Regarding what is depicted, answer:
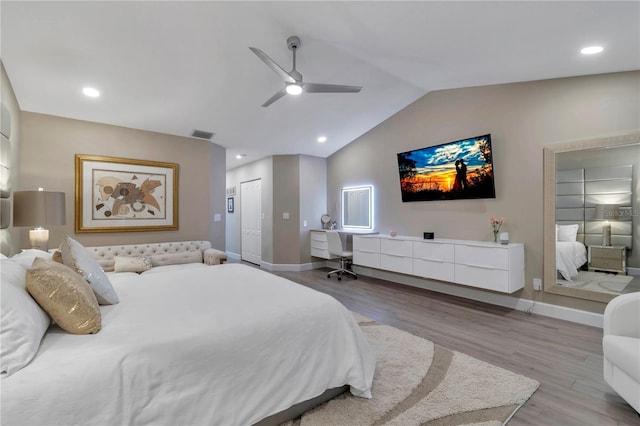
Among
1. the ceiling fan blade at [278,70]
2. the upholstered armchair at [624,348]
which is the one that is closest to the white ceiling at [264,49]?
the ceiling fan blade at [278,70]

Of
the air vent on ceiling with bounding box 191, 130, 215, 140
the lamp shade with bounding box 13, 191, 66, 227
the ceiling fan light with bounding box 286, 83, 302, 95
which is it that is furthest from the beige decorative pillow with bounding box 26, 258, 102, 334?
the air vent on ceiling with bounding box 191, 130, 215, 140

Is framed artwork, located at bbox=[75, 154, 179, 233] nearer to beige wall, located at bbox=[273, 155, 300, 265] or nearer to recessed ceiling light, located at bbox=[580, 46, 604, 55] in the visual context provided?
beige wall, located at bbox=[273, 155, 300, 265]

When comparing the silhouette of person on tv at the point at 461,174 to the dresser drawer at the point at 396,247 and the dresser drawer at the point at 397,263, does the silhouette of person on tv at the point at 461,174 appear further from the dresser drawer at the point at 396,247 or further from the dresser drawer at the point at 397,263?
the dresser drawer at the point at 397,263

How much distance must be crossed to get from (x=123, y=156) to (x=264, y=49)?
277cm

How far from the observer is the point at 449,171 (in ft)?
14.3

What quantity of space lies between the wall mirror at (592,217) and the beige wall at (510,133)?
115 mm

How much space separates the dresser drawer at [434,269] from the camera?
157 inches

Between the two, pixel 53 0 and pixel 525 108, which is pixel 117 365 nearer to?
pixel 53 0

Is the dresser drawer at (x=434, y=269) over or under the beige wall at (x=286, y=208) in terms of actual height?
under

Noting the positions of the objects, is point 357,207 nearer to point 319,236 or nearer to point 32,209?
point 319,236

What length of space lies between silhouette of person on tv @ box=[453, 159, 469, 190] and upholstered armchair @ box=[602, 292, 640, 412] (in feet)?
7.88

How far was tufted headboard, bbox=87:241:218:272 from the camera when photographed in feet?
12.8

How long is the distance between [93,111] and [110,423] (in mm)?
4033

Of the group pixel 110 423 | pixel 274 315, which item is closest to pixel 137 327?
pixel 110 423
